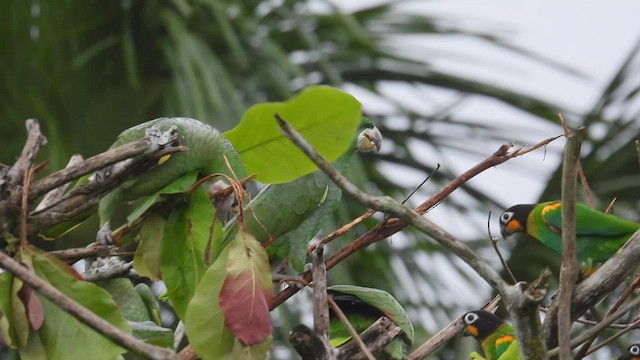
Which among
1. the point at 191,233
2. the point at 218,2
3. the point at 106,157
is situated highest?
the point at 218,2

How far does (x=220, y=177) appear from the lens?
1.47 m

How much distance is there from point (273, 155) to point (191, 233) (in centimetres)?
16

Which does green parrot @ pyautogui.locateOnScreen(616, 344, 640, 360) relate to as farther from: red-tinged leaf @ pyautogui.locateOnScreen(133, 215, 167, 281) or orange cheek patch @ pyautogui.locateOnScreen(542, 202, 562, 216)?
red-tinged leaf @ pyautogui.locateOnScreen(133, 215, 167, 281)

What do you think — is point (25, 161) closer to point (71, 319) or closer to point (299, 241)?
point (71, 319)

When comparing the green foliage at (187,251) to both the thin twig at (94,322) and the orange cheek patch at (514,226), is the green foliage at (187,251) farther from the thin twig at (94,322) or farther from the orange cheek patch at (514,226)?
the orange cheek patch at (514,226)

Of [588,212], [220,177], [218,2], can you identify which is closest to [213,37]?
[218,2]

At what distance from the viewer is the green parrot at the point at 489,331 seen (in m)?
1.81

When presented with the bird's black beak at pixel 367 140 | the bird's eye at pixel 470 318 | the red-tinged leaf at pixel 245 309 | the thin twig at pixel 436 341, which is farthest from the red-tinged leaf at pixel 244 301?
the bird's black beak at pixel 367 140

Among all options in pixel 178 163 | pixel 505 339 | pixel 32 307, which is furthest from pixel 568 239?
pixel 505 339

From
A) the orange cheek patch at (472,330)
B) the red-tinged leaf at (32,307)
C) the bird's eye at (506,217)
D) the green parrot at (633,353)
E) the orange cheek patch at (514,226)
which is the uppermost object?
the bird's eye at (506,217)

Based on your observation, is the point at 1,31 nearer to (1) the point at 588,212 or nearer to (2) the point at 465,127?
(2) the point at 465,127

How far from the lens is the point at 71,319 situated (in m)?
1.31

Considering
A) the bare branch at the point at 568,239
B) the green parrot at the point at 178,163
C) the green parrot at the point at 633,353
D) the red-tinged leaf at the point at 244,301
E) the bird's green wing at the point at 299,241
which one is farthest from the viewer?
the bird's green wing at the point at 299,241

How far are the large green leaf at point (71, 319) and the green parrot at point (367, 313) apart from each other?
15.6 inches
